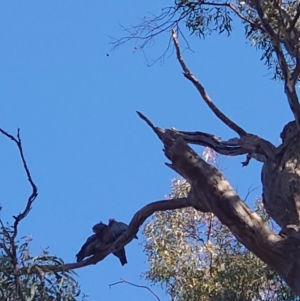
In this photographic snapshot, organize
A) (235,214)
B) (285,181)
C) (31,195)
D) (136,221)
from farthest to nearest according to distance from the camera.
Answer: (136,221), (285,181), (235,214), (31,195)

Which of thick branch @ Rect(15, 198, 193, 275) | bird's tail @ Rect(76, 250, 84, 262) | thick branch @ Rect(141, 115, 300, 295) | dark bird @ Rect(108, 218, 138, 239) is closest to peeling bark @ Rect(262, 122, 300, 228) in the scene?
thick branch @ Rect(141, 115, 300, 295)

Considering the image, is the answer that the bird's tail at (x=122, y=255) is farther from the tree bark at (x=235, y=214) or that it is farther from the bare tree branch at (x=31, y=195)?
the bare tree branch at (x=31, y=195)

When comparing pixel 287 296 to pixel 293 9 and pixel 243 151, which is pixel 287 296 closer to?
pixel 243 151

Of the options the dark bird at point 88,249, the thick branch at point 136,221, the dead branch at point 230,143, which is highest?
the dead branch at point 230,143

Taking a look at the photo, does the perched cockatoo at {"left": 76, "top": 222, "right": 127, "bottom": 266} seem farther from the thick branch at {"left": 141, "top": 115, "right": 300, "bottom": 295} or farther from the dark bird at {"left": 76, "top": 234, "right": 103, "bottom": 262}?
the thick branch at {"left": 141, "top": 115, "right": 300, "bottom": 295}

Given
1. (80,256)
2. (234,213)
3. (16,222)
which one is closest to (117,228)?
(80,256)

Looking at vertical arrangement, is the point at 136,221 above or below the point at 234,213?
above

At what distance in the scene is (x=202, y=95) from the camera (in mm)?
5977

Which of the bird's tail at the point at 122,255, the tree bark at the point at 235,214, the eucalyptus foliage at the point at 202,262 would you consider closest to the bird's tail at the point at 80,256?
the bird's tail at the point at 122,255

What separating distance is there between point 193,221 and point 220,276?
0.98 metres

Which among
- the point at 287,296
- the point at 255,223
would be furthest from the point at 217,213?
the point at 287,296

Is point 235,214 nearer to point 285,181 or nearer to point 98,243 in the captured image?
point 285,181

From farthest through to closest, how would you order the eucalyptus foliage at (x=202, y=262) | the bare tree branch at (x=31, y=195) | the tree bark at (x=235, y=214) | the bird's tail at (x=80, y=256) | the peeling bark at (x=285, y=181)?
the eucalyptus foliage at (x=202, y=262) < the bird's tail at (x=80, y=256) < the peeling bark at (x=285, y=181) < the tree bark at (x=235, y=214) < the bare tree branch at (x=31, y=195)

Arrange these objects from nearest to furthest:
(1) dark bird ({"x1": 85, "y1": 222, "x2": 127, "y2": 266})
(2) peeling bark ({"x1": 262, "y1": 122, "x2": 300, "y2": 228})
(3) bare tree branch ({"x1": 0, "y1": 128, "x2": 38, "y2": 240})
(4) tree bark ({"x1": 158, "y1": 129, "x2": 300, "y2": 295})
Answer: (3) bare tree branch ({"x1": 0, "y1": 128, "x2": 38, "y2": 240}), (4) tree bark ({"x1": 158, "y1": 129, "x2": 300, "y2": 295}), (2) peeling bark ({"x1": 262, "y1": 122, "x2": 300, "y2": 228}), (1) dark bird ({"x1": 85, "y1": 222, "x2": 127, "y2": 266})
